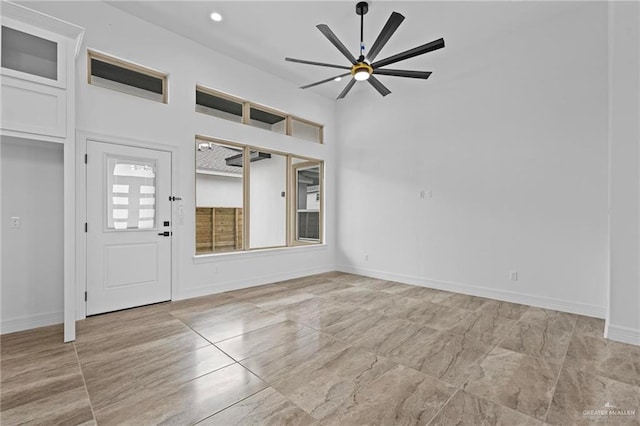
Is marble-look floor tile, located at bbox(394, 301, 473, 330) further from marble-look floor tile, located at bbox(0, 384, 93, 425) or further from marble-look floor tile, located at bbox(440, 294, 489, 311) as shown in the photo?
marble-look floor tile, located at bbox(0, 384, 93, 425)

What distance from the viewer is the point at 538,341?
3.02 metres

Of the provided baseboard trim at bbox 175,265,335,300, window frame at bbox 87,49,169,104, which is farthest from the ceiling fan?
baseboard trim at bbox 175,265,335,300

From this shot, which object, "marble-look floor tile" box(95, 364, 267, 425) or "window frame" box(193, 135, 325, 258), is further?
"window frame" box(193, 135, 325, 258)

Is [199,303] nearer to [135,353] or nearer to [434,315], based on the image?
[135,353]

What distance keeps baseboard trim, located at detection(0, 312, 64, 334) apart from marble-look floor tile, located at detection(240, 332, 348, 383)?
254 centimetres

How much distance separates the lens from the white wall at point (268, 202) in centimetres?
659

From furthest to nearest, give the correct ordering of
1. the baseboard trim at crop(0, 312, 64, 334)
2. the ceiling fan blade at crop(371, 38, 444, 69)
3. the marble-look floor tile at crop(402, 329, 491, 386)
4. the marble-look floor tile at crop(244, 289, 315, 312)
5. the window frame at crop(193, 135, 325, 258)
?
the window frame at crop(193, 135, 325, 258), the marble-look floor tile at crop(244, 289, 315, 312), the baseboard trim at crop(0, 312, 64, 334), the ceiling fan blade at crop(371, 38, 444, 69), the marble-look floor tile at crop(402, 329, 491, 386)

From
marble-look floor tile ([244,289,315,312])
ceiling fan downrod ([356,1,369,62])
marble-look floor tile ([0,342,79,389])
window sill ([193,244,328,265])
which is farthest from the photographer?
window sill ([193,244,328,265])

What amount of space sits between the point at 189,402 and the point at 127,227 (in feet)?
9.14

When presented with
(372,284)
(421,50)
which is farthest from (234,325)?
(421,50)

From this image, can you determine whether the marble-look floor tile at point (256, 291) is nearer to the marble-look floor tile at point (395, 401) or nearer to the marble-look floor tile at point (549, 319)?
the marble-look floor tile at point (395, 401)

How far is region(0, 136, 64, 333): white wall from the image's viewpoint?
320 cm

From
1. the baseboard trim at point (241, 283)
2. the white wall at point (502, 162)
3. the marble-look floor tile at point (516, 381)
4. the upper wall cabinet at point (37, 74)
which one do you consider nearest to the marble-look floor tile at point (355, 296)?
the white wall at point (502, 162)

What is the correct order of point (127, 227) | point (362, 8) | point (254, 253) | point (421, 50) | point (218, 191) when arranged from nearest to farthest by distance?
point (421, 50)
point (362, 8)
point (127, 227)
point (254, 253)
point (218, 191)
